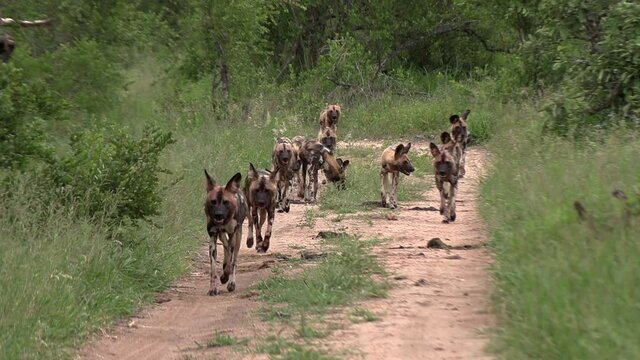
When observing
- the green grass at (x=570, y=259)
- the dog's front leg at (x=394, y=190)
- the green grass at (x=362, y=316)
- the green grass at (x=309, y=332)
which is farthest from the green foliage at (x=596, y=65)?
the green grass at (x=309, y=332)

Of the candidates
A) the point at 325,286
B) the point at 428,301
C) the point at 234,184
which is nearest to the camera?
the point at 428,301

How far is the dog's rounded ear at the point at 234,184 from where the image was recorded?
A: 9273 millimetres

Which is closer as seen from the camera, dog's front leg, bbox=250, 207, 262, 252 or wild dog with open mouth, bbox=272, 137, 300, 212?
dog's front leg, bbox=250, 207, 262, 252

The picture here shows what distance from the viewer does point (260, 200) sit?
10.8 m

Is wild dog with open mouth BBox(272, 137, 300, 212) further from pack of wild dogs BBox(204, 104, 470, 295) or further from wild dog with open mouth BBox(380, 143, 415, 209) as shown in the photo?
wild dog with open mouth BBox(380, 143, 415, 209)

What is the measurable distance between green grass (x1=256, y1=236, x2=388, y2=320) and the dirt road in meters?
0.14

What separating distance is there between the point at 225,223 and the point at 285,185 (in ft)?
15.9

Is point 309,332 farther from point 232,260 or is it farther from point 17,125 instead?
point 17,125

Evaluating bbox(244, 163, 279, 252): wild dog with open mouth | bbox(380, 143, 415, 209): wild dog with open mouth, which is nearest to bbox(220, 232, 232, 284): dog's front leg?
bbox(244, 163, 279, 252): wild dog with open mouth

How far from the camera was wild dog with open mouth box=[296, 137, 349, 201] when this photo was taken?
49.6 feet

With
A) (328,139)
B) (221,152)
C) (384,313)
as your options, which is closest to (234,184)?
(384,313)

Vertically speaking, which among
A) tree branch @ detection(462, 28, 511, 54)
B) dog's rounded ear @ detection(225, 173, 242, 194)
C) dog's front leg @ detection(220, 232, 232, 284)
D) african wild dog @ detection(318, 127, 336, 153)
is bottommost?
dog's front leg @ detection(220, 232, 232, 284)

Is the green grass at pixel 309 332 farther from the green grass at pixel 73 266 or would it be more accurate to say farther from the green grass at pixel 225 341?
the green grass at pixel 73 266

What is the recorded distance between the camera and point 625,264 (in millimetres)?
5438
